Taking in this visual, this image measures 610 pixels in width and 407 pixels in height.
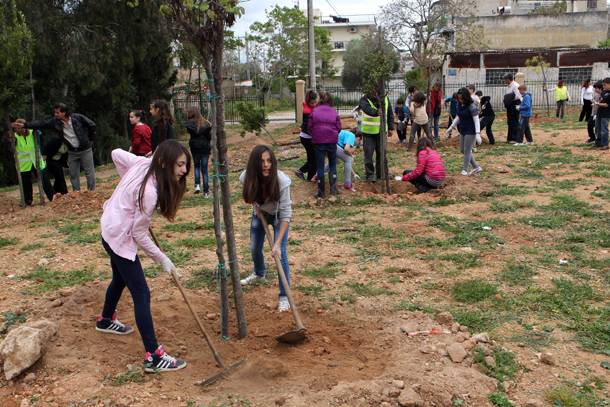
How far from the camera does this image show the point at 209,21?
12.5ft

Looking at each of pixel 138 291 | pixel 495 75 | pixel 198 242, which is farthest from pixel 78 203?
pixel 495 75

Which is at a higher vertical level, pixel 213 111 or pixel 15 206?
pixel 213 111

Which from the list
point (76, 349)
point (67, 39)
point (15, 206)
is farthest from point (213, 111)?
point (67, 39)

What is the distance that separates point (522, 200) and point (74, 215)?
6869 mm

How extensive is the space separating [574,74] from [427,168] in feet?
76.3

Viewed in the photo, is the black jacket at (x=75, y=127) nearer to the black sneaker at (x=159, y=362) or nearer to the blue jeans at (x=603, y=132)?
the black sneaker at (x=159, y=362)

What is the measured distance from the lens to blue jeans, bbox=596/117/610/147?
40.9 feet

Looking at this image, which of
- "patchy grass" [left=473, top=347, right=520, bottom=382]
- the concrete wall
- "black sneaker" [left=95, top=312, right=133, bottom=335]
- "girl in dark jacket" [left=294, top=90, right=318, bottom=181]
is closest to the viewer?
"patchy grass" [left=473, top=347, right=520, bottom=382]

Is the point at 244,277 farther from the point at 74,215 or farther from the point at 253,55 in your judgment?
the point at 253,55

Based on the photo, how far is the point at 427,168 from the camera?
→ 945 centimetres

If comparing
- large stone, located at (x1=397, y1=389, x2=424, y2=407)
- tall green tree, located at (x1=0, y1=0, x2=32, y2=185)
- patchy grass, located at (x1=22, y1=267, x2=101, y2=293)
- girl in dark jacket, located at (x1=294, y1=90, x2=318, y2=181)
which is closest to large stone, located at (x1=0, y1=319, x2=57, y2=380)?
patchy grass, located at (x1=22, y1=267, x2=101, y2=293)

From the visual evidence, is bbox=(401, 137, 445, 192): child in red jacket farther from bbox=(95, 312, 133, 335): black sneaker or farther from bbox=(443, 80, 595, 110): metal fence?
bbox=(443, 80, 595, 110): metal fence

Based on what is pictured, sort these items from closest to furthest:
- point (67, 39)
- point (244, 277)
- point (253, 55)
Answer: point (244, 277), point (67, 39), point (253, 55)

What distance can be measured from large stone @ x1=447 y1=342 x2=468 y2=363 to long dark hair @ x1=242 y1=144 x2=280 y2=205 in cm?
177
